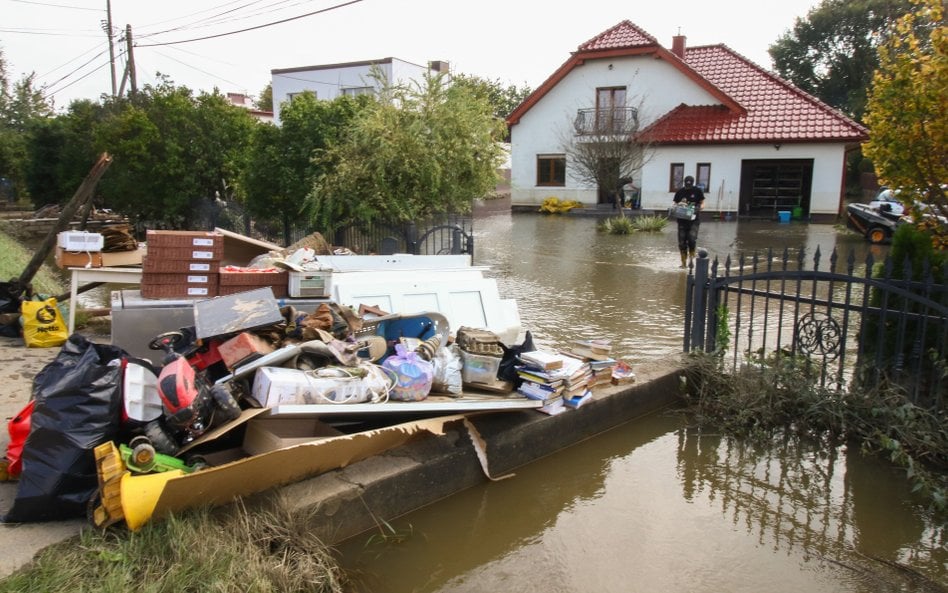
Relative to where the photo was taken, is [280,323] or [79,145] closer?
[280,323]

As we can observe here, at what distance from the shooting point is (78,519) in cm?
351

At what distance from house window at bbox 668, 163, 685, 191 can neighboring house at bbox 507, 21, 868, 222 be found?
0.04 metres

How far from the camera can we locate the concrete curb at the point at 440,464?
3.89 m

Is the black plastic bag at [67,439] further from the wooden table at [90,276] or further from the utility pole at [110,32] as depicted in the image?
the utility pole at [110,32]

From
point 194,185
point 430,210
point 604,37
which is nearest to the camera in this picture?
point 430,210

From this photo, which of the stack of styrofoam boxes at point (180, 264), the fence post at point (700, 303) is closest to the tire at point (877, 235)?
A: the fence post at point (700, 303)

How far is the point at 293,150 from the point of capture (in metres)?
12.5

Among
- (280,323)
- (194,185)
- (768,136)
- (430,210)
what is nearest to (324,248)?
(430,210)

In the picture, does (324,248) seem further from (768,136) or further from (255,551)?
(768,136)

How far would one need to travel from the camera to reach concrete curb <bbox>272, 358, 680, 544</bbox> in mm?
3891

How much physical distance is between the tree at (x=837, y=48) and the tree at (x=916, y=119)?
35054 millimetres

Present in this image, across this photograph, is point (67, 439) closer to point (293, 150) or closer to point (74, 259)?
point (74, 259)

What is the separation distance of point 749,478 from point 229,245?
590 cm

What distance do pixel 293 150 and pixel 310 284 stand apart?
702 cm
